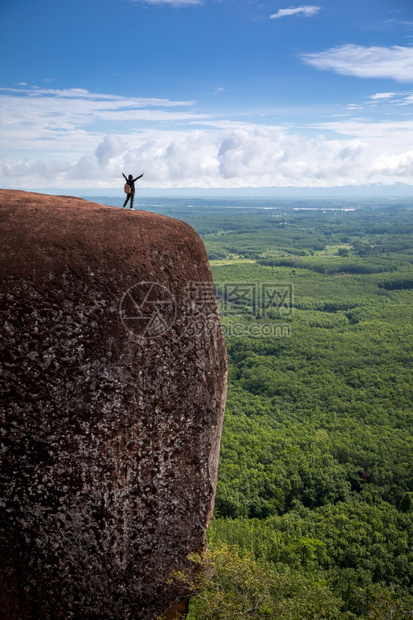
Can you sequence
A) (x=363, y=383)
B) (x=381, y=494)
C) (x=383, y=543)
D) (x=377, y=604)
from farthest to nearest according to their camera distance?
(x=363, y=383), (x=381, y=494), (x=383, y=543), (x=377, y=604)

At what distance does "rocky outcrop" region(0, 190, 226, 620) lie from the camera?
30.7ft

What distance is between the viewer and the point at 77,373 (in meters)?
9.48

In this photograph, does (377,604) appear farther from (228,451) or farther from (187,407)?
(228,451)

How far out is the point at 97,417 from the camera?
9555mm

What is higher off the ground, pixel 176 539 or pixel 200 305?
pixel 200 305

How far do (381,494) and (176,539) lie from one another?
30100mm

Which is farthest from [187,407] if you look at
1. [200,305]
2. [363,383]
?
[363,383]

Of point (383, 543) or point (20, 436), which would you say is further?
point (383, 543)

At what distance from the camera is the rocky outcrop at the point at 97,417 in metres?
9.35

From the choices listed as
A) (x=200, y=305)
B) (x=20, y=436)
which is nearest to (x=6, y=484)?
(x=20, y=436)

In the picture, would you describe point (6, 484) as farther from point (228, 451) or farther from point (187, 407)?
point (228, 451)

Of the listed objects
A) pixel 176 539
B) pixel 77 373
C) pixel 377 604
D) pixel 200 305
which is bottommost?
pixel 377 604

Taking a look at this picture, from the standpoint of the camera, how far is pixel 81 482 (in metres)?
9.49

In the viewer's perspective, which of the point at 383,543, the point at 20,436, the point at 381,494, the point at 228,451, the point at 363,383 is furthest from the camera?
the point at 363,383
